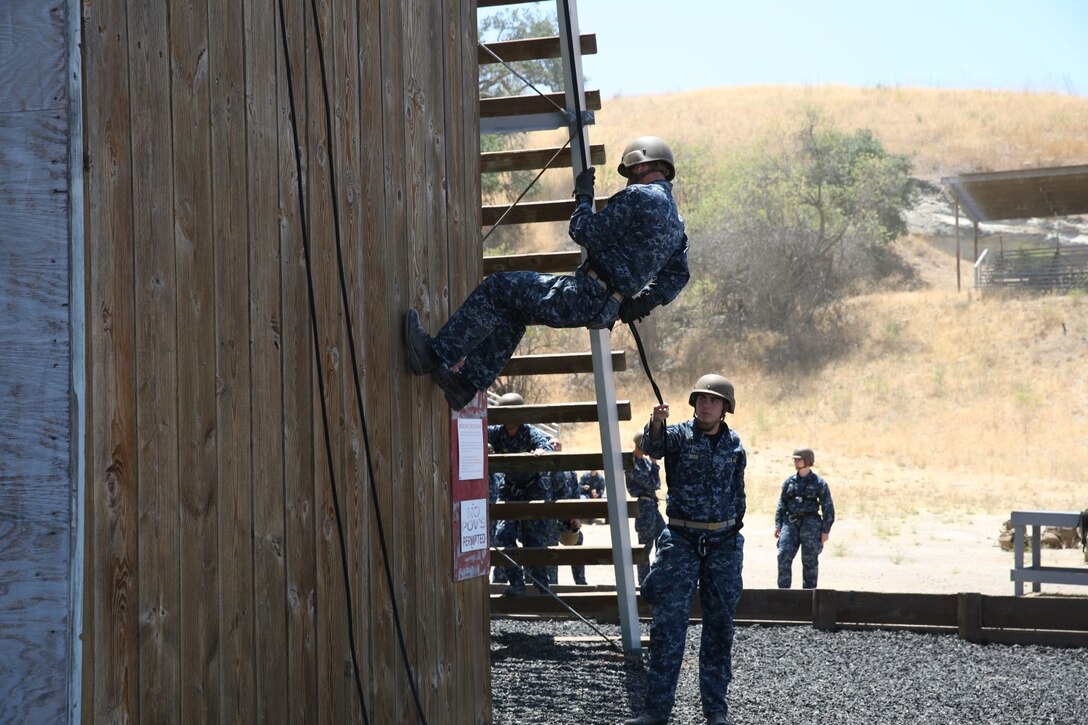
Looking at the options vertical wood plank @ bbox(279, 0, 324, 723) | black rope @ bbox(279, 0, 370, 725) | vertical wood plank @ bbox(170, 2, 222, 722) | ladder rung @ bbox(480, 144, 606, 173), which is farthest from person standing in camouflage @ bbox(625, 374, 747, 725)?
vertical wood plank @ bbox(170, 2, 222, 722)

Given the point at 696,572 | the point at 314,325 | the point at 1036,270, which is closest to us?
the point at 314,325

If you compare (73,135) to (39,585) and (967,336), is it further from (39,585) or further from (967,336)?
(967,336)

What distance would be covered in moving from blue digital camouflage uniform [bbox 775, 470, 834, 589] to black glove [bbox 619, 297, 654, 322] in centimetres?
894

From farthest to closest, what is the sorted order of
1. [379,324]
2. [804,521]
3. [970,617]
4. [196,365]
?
[804,521], [970,617], [379,324], [196,365]

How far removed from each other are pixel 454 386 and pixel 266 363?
159 cm

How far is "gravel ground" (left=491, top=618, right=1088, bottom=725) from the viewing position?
874 centimetres

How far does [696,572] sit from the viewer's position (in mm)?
8133

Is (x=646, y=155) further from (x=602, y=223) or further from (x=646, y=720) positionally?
(x=646, y=720)

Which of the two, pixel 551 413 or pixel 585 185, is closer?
pixel 585 185

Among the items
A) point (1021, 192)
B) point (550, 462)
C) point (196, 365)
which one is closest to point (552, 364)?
point (550, 462)

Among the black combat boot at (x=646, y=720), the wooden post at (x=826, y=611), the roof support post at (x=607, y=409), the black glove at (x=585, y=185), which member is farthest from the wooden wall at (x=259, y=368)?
the wooden post at (x=826, y=611)

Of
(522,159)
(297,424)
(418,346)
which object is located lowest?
(297,424)

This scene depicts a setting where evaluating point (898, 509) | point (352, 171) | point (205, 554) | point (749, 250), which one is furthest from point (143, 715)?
point (749, 250)

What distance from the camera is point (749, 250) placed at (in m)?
56.5
